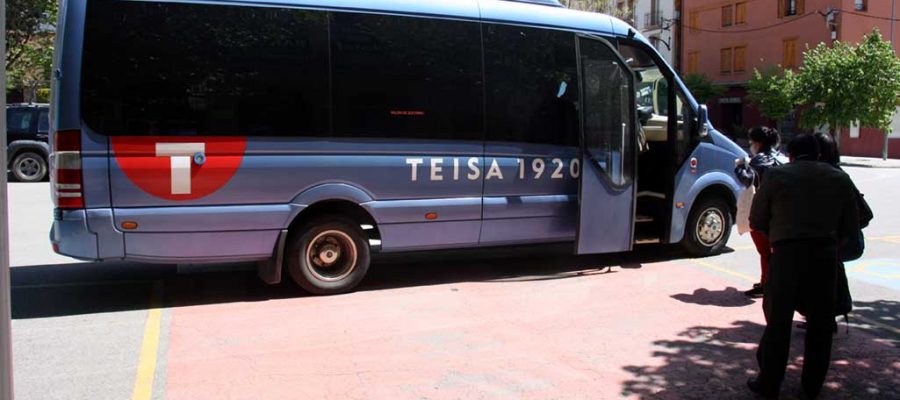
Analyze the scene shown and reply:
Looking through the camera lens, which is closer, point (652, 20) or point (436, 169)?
point (436, 169)

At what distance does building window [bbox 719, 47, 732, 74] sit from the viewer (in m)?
45.0

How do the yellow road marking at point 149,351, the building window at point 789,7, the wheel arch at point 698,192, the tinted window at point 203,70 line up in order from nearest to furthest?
1. the yellow road marking at point 149,351
2. the tinted window at point 203,70
3. the wheel arch at point 698,192
4. the building window at point 789,7

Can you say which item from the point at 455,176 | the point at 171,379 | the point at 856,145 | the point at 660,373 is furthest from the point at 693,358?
the point at 856,145

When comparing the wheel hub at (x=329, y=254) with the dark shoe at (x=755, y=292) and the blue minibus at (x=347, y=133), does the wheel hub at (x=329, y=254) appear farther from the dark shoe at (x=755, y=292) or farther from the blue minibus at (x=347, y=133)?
the dark shoe at (x=755, y=292)

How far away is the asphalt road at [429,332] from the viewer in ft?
15.3

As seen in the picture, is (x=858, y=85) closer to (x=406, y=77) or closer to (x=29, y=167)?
(x=406, y=77)

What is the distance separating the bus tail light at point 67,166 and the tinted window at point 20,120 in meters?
14.5

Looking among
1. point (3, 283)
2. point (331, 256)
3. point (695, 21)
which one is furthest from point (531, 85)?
point (695, 21)

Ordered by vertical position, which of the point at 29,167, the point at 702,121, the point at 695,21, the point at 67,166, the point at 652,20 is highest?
the point at 652,20

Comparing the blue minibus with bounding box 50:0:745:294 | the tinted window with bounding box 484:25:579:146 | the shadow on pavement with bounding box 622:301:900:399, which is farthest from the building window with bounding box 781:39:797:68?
the shadow on pavement with bounding box 622:301:900:399

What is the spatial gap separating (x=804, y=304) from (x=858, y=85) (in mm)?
30794

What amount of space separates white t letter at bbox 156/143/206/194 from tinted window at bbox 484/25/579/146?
2808 mm

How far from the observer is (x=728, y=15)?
45.0m

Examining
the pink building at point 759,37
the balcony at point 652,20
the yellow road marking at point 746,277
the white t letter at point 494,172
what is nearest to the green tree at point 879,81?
the pink building at point 759,37
